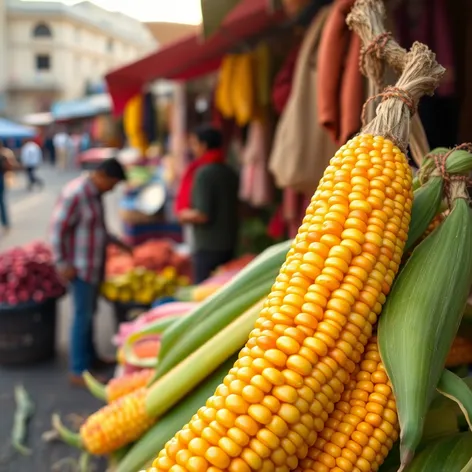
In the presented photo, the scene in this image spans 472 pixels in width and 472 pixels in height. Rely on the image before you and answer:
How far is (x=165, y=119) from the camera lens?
34.3 ft

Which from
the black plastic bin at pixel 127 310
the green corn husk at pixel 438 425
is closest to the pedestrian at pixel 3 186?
the black plastic bin at pixel 127 310

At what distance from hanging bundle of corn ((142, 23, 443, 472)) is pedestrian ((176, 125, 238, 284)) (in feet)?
12.2

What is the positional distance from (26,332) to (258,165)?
2.45 metres

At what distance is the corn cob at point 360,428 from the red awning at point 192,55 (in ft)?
10.3

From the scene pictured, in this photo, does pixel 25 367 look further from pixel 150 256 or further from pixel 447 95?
pixel 447 95

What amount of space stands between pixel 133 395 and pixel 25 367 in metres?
3.68

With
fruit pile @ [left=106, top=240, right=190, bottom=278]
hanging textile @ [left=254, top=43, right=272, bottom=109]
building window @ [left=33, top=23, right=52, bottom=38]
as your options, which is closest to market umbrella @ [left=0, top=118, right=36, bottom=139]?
fruit pile @ [left=106, top=240, right=190, bottom=278]

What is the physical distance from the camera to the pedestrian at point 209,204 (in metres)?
4.74

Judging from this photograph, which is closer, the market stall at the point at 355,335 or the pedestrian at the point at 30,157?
the market stall at the point at 355,335

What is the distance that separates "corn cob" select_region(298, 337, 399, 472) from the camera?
89cm

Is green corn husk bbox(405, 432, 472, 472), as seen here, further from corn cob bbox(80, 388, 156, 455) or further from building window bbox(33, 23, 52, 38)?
building window bbox(33, 23, 52, 38)

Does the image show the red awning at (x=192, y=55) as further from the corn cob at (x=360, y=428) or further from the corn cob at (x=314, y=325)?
the corn cob at (x=360, y=428)

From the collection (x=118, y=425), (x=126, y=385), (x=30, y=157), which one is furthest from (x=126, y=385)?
(x=30, y=157)

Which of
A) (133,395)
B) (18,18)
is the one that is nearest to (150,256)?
(133,395)
